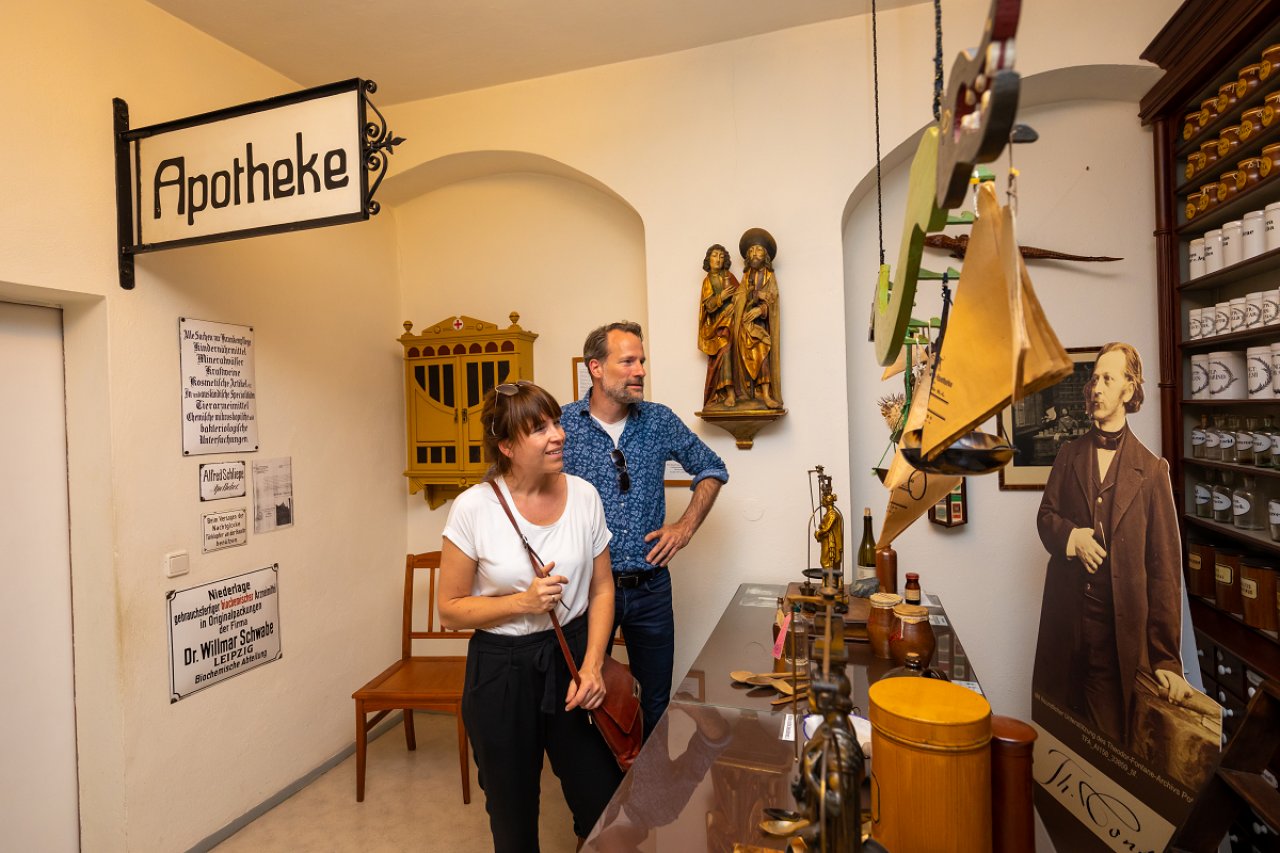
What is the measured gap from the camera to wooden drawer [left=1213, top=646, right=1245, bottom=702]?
74.4 inches

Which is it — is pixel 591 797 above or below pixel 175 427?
below

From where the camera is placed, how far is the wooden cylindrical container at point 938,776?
0.85m

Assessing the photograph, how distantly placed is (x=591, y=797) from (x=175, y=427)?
185 cm

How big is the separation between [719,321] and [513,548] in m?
1.39

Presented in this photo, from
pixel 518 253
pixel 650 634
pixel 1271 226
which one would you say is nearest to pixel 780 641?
pixel 650 634

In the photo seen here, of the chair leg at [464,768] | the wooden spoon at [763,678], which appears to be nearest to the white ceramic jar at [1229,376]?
the wooden spoon at [763,678]

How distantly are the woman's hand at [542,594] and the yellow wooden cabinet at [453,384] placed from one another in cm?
169

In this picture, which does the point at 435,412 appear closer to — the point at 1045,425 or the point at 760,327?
the point at 760,327

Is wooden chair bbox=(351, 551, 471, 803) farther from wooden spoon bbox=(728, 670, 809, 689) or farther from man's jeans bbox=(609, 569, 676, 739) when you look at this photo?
wooden spoon bbox=(728, 670, 809, 689)

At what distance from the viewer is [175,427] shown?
2.33 m

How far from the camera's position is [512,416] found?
5.30 feet

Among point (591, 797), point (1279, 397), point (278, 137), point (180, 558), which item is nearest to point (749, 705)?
point (591, 797)

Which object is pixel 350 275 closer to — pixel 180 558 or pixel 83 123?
pixel 83 123

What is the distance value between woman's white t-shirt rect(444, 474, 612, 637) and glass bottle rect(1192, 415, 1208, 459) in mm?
2084
